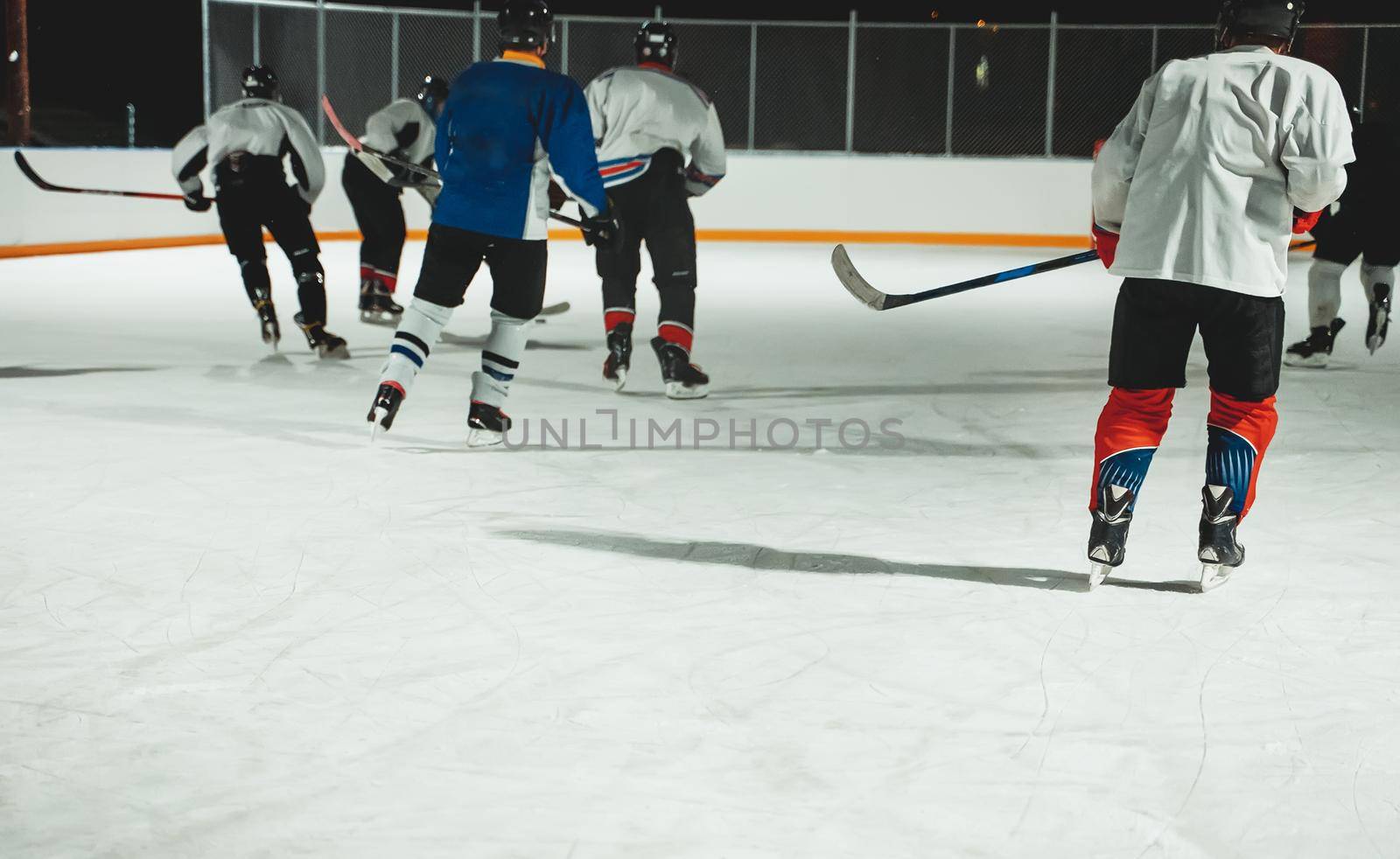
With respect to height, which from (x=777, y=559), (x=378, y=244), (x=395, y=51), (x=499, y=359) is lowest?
(x=777, y=559)

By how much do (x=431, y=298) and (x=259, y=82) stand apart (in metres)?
2.12

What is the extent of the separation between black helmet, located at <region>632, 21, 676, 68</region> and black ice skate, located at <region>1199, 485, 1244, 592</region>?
292cm

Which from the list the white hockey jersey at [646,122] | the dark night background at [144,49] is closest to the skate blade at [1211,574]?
the white hockey jersey at [646,122]

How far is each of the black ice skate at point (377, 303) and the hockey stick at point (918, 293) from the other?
11.6ft

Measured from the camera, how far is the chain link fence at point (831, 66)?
1325 centimetres

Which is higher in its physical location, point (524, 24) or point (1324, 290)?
point (524, 24)

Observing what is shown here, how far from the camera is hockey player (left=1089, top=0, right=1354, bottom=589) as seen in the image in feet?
9.23

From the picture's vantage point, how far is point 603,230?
15.2 ft

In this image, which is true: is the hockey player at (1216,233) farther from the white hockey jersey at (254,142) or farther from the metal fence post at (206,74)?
the metal fence post at (206,74)

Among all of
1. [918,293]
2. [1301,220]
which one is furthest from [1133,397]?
[918,293]

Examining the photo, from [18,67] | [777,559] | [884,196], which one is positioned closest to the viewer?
[777,559]

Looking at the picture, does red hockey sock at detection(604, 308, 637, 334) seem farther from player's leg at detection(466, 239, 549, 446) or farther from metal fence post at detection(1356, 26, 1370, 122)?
metal fence post at detection(1356, 26, 1370, 122)

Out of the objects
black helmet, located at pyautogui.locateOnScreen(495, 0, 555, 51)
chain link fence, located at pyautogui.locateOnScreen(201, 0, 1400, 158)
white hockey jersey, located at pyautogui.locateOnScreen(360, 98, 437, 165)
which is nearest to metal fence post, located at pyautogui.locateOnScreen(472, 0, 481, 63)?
chain link fence, located at pyautogui.locateOnScreen(201, 0, 1400, 158)

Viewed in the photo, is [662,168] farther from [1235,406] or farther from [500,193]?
[1235,406]
